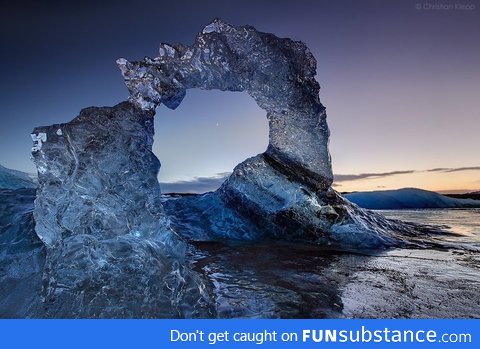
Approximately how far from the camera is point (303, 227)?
3.48 meters

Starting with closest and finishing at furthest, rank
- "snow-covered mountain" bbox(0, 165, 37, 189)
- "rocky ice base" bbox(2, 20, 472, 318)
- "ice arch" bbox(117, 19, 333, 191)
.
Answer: "rocky ice base" bbox(2, 20, 472, 318)
"ice arch" bbox(117, 19, 333, 191)
"snow-covered mountain" bbox(0, 165, 37, 189)

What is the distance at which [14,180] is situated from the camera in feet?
16.2

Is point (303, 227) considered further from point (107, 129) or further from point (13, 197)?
point (13, 197)

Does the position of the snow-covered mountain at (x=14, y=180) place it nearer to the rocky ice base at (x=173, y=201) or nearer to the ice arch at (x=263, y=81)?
the rocky ice base at (x=173, y=201)

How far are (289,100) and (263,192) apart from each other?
1.05 m

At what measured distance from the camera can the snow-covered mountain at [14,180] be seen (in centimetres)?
472

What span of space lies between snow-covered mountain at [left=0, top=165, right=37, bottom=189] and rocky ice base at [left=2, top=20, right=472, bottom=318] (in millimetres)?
2212

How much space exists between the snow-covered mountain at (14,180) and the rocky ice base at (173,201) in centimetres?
221

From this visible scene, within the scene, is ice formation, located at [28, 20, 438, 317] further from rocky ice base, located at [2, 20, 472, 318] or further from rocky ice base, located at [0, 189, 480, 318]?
rocky ice base, located at [0, 189, 480, 318]

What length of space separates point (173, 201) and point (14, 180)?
2.46 metres

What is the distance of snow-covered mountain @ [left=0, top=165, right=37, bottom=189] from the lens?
4.72 metres

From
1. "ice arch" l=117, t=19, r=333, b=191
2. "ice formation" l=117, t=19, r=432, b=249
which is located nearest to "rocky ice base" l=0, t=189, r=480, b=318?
"ice formation" l=117, t=19, r=432, b=249

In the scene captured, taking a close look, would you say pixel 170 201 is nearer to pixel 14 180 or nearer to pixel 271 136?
pixel 271 136
